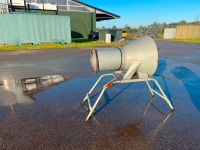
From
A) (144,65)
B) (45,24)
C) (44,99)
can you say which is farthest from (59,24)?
(144,65)

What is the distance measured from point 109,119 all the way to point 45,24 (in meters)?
18.8

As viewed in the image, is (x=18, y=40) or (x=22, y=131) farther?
(x=18, y=40)

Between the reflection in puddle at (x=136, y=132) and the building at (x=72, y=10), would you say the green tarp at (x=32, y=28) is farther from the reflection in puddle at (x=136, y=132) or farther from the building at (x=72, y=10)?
the reflection in puddle at (x=136, y=132)

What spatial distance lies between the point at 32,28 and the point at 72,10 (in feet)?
43.5

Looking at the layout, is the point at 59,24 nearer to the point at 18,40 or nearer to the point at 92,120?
the point at 18,40

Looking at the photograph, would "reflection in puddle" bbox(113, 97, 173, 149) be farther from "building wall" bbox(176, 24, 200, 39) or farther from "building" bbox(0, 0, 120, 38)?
"building wall" bbox(176, 24, 200, 39)

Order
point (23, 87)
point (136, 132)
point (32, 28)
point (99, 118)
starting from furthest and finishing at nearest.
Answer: point (32, 28), point (23, 87), point (99, 118), point (136, 132)

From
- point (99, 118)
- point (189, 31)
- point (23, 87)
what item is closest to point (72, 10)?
point (189, 31)

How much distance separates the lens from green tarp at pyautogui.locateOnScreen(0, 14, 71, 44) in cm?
1825

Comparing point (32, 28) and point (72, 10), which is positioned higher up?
point (72, 10)

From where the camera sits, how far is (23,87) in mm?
5789

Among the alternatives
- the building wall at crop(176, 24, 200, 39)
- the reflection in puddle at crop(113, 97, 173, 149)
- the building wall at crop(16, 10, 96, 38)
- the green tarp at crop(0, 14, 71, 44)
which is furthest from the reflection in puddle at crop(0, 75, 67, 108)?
the building wall at crop(176, 24, 200, 39)

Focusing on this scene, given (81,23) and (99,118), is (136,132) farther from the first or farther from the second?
(81,23)

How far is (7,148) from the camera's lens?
278 centimetres
